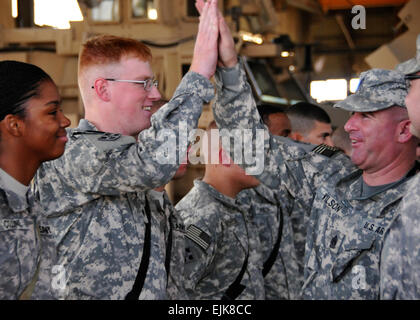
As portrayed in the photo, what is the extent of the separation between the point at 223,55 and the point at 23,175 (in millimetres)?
833

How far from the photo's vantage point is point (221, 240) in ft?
10.4

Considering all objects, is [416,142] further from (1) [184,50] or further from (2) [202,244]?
(1) [184,50]

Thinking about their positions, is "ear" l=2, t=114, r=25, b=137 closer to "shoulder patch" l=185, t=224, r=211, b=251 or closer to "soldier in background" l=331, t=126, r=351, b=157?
"shoulder patch" l=185, t=224, r=211, b=251

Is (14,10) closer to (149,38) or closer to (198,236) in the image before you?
(149,38)

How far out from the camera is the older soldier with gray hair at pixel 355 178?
8.00 feet

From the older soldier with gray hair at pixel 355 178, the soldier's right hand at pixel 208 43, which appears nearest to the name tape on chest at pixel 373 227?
the older soldier with gray hair at pixel 355 178

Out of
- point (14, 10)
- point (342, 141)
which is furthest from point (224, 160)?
point (14, 10)

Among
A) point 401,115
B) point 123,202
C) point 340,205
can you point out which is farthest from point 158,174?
point 401,115

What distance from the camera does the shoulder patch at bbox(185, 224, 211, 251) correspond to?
2988 mm

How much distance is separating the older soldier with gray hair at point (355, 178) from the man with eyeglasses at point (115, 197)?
0.24 meters

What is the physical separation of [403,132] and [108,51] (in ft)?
3.95

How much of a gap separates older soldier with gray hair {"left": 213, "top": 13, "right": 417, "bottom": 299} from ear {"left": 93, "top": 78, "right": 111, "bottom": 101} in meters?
0.42

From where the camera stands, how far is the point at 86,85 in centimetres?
257

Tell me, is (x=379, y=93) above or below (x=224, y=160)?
above
